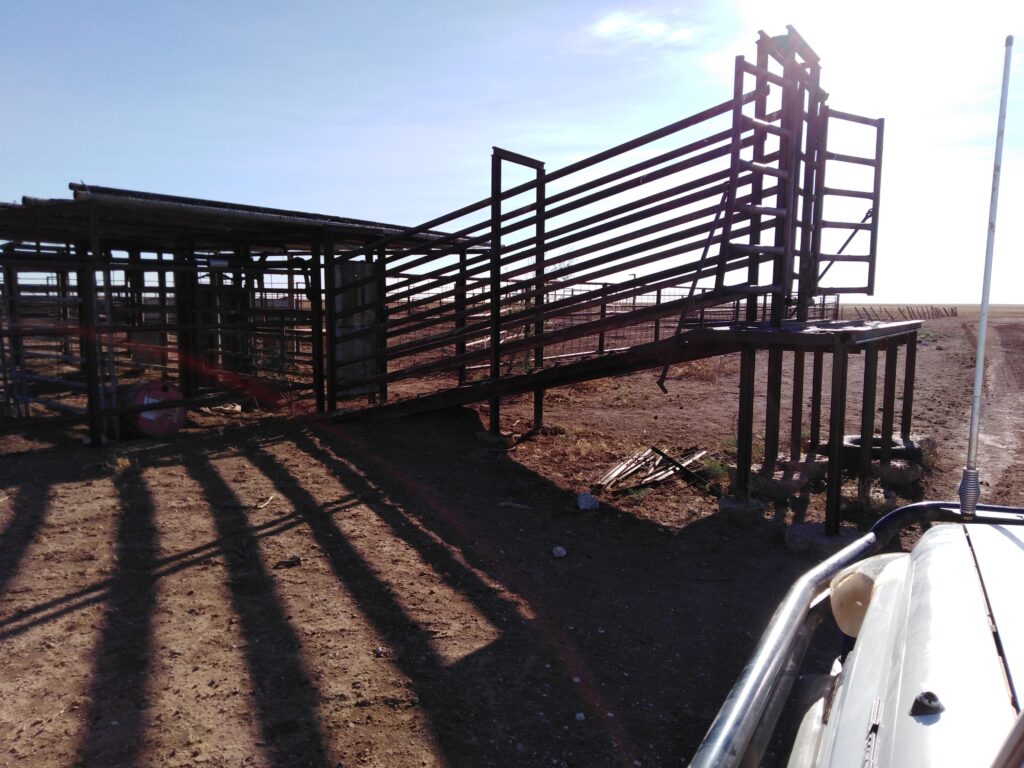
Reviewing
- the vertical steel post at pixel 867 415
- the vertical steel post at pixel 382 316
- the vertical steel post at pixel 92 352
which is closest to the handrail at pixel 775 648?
the vertical steel post at pixel 867 415

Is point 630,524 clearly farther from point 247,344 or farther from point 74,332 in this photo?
point 247,344

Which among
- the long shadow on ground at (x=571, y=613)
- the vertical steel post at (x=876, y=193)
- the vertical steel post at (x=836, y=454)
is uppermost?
the vertical steel post at (x=876, y=193)

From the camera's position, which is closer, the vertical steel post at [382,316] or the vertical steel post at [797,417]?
the vertical steel post at [797,417]

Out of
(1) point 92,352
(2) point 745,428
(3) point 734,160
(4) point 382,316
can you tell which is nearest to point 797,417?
(2) point 745,428

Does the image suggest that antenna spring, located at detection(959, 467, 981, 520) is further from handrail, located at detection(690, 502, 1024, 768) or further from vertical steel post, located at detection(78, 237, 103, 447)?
vertical steel post, located at detection(78, 237, 103, 447)

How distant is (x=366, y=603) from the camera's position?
420 centimetres

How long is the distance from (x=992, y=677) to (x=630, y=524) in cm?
439

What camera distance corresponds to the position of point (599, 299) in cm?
689

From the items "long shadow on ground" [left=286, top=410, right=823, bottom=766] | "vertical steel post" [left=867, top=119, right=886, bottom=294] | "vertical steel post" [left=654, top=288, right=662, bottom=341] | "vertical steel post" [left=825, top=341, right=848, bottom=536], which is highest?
"vertical steel post" [left=867, top=119, right=886, bottom=294]

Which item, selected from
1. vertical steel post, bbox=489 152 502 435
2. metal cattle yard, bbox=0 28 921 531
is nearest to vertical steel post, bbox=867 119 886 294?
metal cattle yard, bbox=0 28 921 531

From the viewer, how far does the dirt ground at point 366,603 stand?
2.98m

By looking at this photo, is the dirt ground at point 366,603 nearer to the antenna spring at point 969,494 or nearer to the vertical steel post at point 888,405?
the vertical steel post at point 888,405

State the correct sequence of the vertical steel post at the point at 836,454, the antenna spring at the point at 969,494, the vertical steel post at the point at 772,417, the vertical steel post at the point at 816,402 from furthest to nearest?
1. the vertical steel post at the point at 816,402
2. the vertical steel post at the point at 772,417
3. the vertical steel post at the point at 836,454
4. the antenna spring at the point at 969,494

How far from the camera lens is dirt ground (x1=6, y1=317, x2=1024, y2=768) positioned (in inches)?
117
